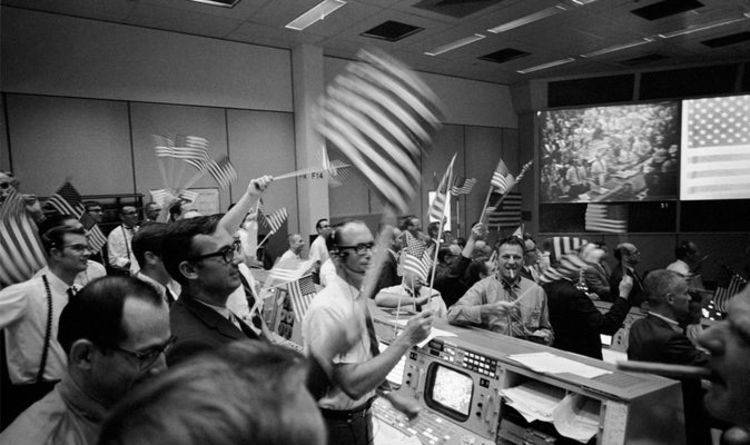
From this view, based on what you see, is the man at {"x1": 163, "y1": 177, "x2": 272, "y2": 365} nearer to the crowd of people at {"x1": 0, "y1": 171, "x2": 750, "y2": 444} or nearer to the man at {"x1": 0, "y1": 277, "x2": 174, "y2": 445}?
the crowd of people at {"x1": 0, "y1": 171, "x2": 750, "y2": 444}

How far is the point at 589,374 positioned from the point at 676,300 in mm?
1045

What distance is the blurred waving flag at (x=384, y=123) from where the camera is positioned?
0.57 meters

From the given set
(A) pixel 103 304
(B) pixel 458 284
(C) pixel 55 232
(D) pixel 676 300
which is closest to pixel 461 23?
(B) pixel 458 284

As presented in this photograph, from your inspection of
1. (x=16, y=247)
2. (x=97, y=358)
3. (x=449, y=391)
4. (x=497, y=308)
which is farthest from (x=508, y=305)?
(x=16, y=247)

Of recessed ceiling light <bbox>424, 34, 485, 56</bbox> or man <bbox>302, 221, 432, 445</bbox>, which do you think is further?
recessed ceiling light <bbox>424, 34, 485, 56</bbox>

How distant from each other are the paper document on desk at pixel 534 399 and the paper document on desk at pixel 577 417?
3cm

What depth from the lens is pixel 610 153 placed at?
343 inches

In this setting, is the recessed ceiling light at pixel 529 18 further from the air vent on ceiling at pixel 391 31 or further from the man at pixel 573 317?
the man at pixel 573 317

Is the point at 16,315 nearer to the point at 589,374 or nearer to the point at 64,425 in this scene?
the point at 64,425

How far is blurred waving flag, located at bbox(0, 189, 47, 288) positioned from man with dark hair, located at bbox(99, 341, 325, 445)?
120 centimetres

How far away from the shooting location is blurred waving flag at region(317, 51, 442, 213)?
1.88 feet

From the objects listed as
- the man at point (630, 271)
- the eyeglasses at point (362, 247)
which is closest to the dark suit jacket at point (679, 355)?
the man at point (630, 271)

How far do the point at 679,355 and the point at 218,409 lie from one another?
7.52 feet

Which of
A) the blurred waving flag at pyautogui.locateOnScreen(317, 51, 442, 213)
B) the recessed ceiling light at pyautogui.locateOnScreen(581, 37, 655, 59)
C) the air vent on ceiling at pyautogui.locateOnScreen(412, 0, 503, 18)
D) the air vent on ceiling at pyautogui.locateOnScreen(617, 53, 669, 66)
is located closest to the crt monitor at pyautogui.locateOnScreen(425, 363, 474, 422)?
the blurred waving flag at pyautogui.locateOnScreen(317, 51, 442, 213)
